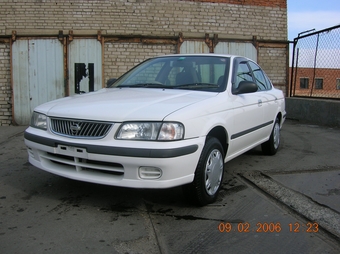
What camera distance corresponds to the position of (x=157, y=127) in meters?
2.87

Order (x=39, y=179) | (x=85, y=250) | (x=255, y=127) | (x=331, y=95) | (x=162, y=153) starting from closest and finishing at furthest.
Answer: (x=85, y=250) → (x=162, y=153) → (x=39, y=179) → (x=255, y=127) → (x=331, y=95)

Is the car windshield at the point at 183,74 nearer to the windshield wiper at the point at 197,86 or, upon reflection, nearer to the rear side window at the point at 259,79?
the windshield wiper at the point at 197,86

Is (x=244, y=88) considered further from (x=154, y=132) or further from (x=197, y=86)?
(x=154, y=132)

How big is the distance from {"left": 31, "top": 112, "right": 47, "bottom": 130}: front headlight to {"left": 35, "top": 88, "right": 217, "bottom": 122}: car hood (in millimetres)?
52

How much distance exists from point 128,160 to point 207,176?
2.85 feet

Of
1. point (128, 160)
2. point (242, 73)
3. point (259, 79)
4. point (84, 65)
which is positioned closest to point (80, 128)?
point (128, 160)

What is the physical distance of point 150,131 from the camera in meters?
2.89

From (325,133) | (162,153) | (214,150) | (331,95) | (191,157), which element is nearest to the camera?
(162,153)

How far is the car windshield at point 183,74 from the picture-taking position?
13.0 ft

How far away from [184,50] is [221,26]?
5.49ft

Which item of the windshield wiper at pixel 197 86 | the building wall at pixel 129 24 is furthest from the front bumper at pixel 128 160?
the building wall at pixel 129 24

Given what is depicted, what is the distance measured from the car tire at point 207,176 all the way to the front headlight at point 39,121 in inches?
59.8

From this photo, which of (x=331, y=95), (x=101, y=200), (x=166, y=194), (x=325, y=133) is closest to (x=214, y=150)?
(x=166, y=194)

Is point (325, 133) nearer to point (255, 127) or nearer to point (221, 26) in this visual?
point (255, 127)
